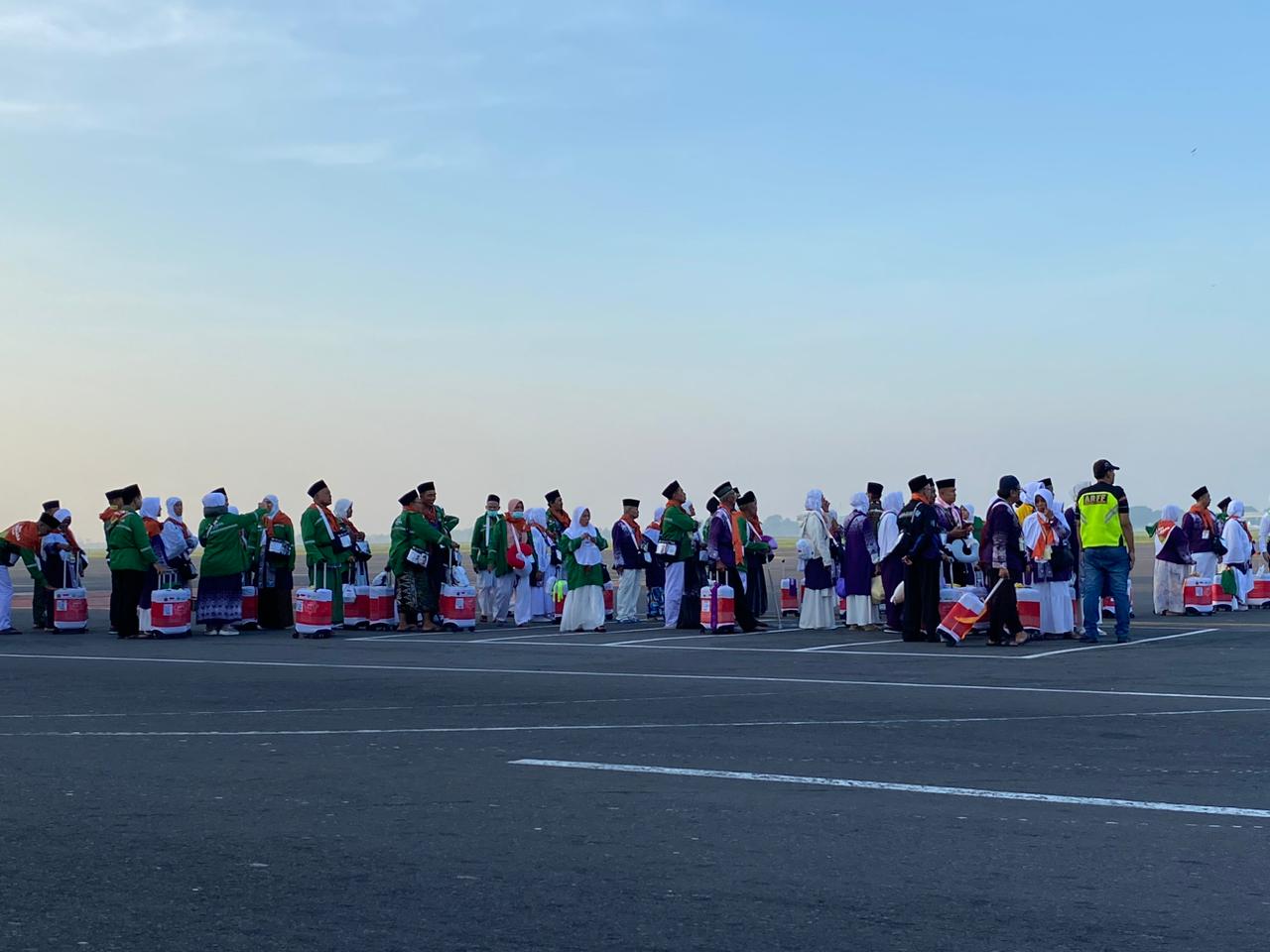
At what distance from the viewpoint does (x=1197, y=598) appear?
86.6 ft

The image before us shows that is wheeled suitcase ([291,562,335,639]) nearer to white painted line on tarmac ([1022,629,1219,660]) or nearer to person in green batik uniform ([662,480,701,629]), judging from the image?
person in green batik uniform ([662,480,701,629])

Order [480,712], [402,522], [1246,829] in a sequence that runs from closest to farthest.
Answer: [1246,829] < [480,712] < [402,522]

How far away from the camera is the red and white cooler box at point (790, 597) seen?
94.3 ft

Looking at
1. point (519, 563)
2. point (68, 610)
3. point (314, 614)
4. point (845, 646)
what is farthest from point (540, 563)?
point (845, 646)

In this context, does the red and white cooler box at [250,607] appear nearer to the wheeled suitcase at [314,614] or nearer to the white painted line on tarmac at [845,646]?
the wheeled suitcase at [314,614]

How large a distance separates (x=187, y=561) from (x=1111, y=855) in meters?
20.2

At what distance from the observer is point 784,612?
29062 mm

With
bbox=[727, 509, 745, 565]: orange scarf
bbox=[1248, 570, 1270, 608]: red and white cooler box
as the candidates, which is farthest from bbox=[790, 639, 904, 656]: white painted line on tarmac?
bbox=[1248, 570, 1270, 608]: red and white cooler box

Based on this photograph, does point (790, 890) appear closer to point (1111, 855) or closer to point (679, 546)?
point (1111, 855)

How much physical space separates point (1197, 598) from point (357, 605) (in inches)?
528

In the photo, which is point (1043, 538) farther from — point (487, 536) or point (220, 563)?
point (220, 563)

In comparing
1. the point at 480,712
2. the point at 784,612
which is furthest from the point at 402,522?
the point at 480,712

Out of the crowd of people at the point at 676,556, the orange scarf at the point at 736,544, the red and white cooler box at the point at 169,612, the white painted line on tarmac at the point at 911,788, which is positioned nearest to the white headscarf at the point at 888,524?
the crowd of people at the point at 676,556

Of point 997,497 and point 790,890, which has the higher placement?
point 997,497
